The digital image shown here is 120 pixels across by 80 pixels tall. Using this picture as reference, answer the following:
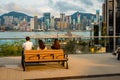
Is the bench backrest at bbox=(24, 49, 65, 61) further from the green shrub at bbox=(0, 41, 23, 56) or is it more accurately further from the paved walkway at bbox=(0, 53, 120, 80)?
the green shrub at bbox=(0, 41, 23, 56)

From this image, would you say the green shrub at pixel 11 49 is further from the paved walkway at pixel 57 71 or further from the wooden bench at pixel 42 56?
the wooden bench at pixel 42 56

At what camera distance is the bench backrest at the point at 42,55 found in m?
13.9

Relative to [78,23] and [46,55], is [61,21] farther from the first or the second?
[46,55]

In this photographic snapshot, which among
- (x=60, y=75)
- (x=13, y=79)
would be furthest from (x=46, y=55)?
(x=13, y=79)

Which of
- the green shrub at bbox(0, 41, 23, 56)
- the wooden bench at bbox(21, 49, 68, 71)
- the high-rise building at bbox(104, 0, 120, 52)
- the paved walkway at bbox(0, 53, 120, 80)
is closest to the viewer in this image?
the paved walkway at bbox(0, 53, 120, 80)

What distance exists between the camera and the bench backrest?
13914 millimetres

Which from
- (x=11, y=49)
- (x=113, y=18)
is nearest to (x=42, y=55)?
(x=11, y=49)

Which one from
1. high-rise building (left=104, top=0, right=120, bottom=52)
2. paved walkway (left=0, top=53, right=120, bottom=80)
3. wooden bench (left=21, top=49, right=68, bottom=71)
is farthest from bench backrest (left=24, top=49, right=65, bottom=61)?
high-rise building (left=104, top=0, right=120, bottom=52)

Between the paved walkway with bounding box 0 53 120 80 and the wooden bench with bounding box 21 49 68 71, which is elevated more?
the wooden bench with bounding box 21 49 68 71

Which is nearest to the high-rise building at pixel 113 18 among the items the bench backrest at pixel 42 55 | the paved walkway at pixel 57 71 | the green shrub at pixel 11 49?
the green shrub at pixel 11 49

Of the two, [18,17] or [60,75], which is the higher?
[18,17]

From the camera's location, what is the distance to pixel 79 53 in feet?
69.8

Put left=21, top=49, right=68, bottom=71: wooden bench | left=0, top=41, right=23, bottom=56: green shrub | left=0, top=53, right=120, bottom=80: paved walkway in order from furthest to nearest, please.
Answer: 1. left=0, top=41, right=23, bottom=56: green shrub
2. left=21, top=49, right=68, bottom=71: wooden bench
3. left=0, top=53, right=120, bottom=80: paved walkway

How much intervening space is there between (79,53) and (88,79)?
9159mm
